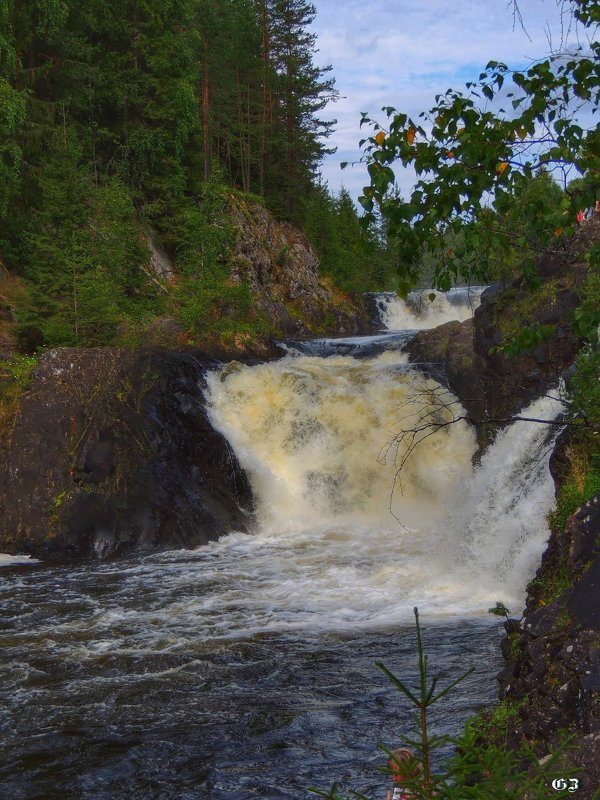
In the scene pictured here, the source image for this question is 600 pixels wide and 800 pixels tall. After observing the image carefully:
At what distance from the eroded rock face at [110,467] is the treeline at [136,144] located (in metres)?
2.06

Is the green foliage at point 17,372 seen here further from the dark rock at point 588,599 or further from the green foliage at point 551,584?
the dark rock at point 588,599

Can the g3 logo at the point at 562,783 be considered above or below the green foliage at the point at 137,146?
below

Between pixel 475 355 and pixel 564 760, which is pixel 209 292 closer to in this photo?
pixel 475 355

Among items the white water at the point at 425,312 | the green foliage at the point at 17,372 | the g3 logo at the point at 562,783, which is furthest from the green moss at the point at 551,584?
the white water at the point at 425,312

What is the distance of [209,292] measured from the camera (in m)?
20.0

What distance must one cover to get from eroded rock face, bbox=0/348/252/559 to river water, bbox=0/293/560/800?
2.00 feet

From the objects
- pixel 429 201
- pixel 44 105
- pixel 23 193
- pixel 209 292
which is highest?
pixel 44 105

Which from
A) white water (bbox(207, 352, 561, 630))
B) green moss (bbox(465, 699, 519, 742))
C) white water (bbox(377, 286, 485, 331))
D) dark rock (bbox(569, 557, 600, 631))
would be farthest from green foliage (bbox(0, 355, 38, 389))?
white water (bbox(377, 286, 485, 331))

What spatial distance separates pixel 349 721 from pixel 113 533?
7198 millimetres

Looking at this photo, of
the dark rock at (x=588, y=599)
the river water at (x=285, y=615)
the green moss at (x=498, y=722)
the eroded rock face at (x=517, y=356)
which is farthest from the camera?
the eroded rock face at (x=517, y=356)

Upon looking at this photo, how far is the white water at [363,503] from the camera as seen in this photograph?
9891 millimetres

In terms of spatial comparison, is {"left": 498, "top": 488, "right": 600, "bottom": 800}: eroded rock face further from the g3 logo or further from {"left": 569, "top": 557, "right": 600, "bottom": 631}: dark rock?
the g3 logo

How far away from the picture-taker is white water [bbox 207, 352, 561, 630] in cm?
989

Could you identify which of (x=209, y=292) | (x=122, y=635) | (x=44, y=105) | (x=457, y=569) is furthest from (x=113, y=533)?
(x=44, y=105)
